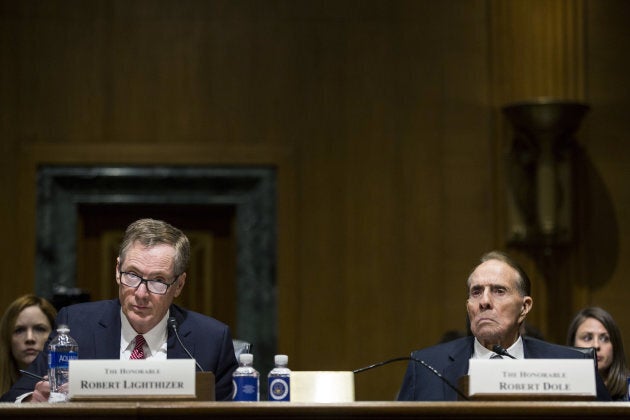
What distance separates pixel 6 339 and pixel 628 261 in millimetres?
4168

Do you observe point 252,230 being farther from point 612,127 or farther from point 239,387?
point 239,387

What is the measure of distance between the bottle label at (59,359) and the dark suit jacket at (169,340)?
26 centimetres

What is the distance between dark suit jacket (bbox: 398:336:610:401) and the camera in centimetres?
438

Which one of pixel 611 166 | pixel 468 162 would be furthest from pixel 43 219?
pixel 611 166

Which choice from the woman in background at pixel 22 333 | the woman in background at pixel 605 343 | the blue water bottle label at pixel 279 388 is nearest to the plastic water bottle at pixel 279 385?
the blue water bottle label at pixel 279 388

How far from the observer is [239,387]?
12.5 ft

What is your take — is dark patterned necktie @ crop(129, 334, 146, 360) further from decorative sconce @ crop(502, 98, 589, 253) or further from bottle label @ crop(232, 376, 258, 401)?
decorative sconce @ crop(502, 98, 589, 253)

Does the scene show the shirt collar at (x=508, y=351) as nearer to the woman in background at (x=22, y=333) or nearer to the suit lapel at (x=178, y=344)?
the suit lapel at (x=178, y=344)

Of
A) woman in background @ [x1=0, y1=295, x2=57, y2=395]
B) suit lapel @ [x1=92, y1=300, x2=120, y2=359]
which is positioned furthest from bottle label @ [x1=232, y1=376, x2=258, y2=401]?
woman in background @ [x1=0, y1=295, x2=57, y2=395]

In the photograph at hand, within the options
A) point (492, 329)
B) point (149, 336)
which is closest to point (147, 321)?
point (149, 336)

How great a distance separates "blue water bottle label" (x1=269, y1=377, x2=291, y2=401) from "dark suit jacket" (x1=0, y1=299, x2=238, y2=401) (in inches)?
23.9

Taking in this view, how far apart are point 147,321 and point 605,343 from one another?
2676mm

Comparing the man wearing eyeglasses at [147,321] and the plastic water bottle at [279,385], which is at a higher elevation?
the man wearing eyeglasses at [147,321]

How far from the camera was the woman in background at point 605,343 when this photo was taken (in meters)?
5.75
